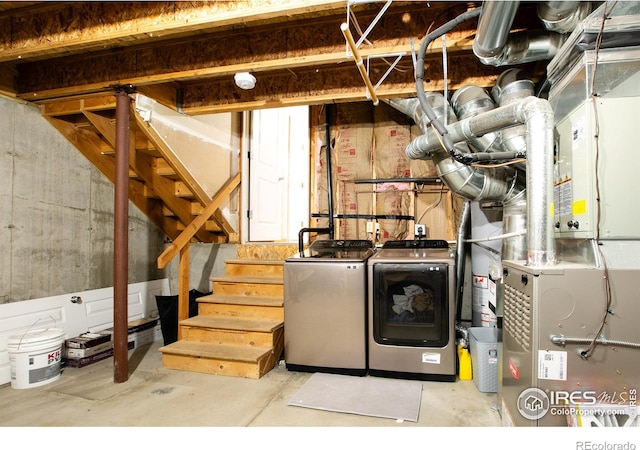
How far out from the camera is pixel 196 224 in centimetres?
314

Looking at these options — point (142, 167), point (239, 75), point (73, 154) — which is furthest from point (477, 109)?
point (73, 154)

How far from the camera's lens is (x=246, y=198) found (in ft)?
12.9

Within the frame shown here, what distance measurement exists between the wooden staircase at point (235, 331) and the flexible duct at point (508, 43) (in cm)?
237

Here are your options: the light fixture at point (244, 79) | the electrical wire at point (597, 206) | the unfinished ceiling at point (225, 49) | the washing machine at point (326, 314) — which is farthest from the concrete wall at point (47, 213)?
the electrical wire at point (597, 206)

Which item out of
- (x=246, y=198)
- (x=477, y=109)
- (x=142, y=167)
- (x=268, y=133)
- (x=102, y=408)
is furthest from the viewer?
(x=268, y=133)

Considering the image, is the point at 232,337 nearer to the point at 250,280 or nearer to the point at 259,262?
the point at 250,280

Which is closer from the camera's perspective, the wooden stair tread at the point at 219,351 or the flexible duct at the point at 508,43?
the flexible duct at the point at 508,43

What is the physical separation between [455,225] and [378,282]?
1.45 metres

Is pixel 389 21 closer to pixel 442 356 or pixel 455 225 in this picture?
pixel 455 225

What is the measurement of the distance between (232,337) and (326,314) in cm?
85

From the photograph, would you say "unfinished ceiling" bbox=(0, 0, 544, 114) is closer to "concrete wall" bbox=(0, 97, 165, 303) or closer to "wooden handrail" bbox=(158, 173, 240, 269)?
"concrete wall" bbox=(0, 97, 165, 303)

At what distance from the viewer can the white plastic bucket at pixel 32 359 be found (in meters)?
2.36

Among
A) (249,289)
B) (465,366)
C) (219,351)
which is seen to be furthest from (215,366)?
(465,366)

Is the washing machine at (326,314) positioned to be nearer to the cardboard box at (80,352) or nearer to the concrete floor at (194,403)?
the concrete floor at (194,403)
